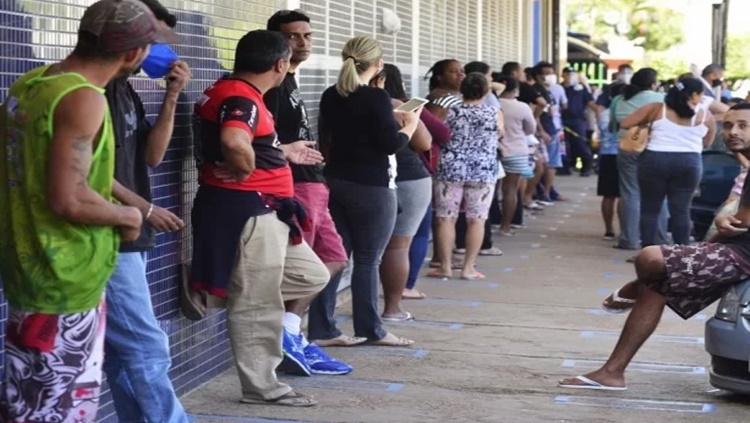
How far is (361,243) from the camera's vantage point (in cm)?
810

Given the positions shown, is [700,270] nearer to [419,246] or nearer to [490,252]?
[419,246]

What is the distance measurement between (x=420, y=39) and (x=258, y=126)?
7.07 metres

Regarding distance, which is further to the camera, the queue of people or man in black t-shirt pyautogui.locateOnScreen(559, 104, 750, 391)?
man in black t-shirt pyautogui.locateOnScreen(559, 104, 750, 391)

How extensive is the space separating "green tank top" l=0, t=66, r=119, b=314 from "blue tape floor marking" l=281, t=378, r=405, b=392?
316cm

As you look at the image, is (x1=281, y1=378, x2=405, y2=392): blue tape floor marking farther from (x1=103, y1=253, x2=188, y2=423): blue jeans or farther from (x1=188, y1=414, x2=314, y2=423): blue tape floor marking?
(x1=103, y1=253, x2=188, y2=423): blue jeans

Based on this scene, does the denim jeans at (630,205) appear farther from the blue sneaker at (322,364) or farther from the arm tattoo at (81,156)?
the arm tattoo at (81,156)

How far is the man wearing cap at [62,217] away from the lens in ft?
13.2

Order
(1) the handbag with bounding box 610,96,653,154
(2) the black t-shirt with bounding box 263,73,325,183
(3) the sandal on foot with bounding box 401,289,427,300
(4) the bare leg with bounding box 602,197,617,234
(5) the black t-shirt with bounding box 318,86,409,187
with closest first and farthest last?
1. (2) the black t-shirt with bounding box 263,73,325,183
2. (5) the black t-shirt with bounding box 318,86,409,187
3. (3) the sandal on foot with bounding box 401,289,427,300
4. (1) the handbag with bounding box 610,96,653,154
5. (4) the bare leg with bounding box 602,197,617,234

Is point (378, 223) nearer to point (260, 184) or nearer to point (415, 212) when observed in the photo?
point (415, 212)

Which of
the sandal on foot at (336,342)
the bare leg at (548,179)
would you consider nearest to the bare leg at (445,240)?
the sandal on foot at (336,342)

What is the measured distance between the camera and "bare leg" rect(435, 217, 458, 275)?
36.5 ft

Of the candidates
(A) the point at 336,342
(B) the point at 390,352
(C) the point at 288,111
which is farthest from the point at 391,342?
(C) the point at 288,111

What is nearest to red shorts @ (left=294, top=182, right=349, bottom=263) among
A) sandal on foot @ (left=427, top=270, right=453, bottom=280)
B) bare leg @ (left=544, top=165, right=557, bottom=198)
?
sandal on foot @ (left=427, top=270, right=453, bottom=280)

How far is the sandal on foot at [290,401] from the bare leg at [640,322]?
147 cm
